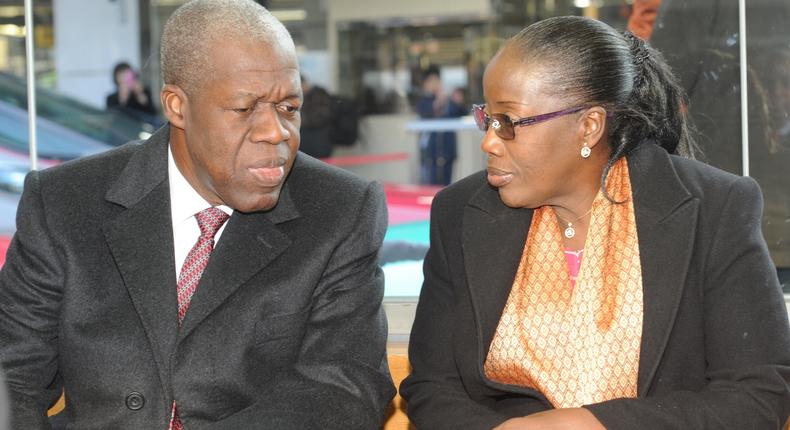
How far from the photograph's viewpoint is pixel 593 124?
2.23m

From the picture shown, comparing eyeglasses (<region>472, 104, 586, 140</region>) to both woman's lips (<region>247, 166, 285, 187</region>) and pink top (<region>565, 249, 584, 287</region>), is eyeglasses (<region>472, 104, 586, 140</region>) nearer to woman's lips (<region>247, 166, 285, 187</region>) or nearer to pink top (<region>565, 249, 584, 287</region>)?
pink top (<region>565, 249, 584, 287</region>)

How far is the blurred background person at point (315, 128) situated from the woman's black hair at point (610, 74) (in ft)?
13.8

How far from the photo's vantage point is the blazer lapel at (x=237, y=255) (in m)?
2.21

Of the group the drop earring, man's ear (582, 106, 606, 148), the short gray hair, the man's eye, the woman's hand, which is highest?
the short gray hair

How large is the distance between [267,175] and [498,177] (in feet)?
1.68

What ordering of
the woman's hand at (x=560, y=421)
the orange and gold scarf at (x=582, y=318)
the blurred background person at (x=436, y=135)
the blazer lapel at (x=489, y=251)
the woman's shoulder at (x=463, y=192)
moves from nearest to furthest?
the woman's hand at (x=560, y=421)
the orange and gold scarf at (x=582, y=318)
the blazer lapel at (x=489, y=251)
the woman's shoulder at (x=463, y=192)
the blurred background person at (x=436, y=135)

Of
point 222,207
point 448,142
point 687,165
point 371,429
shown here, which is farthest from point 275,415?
point 448,142

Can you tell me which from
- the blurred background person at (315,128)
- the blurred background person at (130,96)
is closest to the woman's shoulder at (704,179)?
the blurred background person at (315,128)

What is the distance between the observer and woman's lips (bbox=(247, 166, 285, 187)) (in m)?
2.19

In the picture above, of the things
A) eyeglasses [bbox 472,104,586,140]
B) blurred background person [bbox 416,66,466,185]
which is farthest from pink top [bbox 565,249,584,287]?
blurred background person [bbox 416,66,466,185]

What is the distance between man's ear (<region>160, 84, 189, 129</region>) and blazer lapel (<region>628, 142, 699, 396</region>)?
1.04 meters

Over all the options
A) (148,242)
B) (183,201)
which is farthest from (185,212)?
(148,242)

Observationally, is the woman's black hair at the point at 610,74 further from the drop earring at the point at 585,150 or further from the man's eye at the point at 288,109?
the man's eye at the point at 288,109

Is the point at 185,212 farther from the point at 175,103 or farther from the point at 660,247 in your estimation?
the point at 660,247
